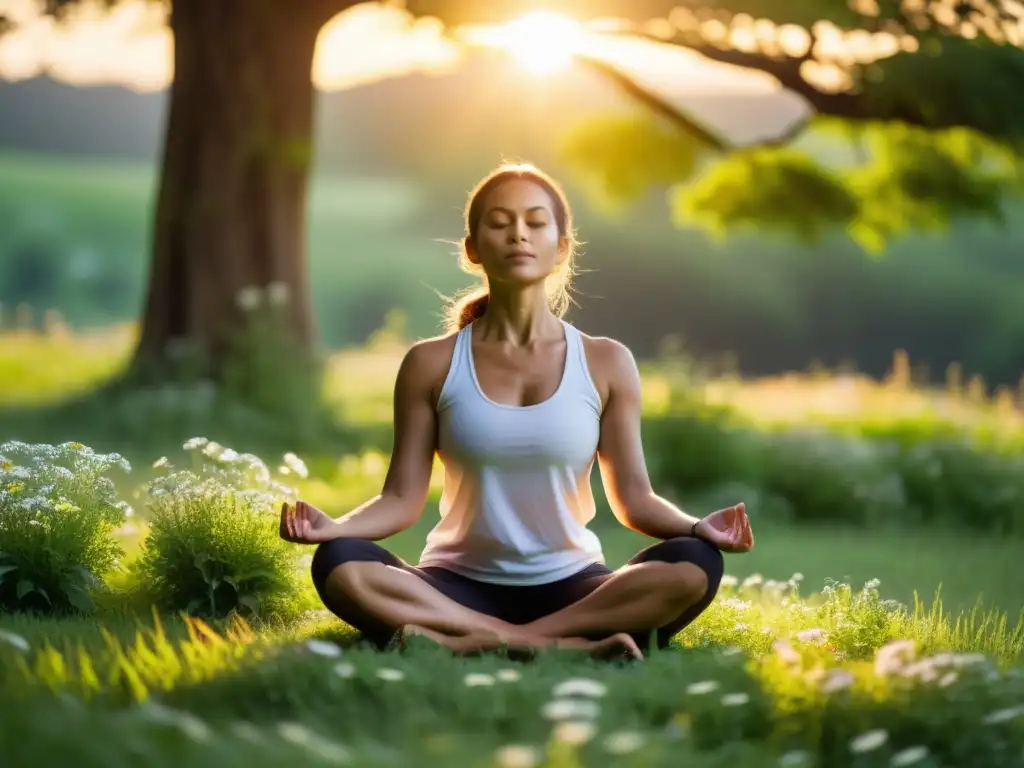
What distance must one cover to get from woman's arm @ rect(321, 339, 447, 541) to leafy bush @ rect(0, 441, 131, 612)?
39.4 inches

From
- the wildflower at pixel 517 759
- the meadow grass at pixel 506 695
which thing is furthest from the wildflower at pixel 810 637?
the wildflower at pixel 517 759

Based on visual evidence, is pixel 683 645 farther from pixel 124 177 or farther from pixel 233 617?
pixel 124 177

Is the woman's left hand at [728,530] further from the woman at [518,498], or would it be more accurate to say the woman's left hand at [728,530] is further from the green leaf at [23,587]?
the green leaf at [23,587]

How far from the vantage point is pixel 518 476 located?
452cm

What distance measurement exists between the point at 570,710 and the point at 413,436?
185 cm

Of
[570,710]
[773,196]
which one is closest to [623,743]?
[570,710]

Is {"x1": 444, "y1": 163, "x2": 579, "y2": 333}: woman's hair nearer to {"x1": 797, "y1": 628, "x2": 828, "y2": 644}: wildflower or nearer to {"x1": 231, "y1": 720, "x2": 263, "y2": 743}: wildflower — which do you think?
{"x1": 797, "y1": 628, "x2": 828, "y2": 644}: wildflower

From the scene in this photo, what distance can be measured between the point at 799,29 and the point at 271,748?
28.9 ft

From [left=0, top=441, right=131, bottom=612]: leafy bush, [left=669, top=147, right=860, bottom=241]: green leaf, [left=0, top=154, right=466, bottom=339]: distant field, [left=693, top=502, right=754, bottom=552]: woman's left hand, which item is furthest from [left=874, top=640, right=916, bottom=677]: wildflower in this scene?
[left=0, top=154, right=466, bottom=339]: distant field

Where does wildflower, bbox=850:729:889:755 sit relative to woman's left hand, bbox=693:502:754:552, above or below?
below

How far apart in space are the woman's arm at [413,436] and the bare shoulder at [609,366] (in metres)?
0.49

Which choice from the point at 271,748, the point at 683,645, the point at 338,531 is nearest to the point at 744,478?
the point at 683,645

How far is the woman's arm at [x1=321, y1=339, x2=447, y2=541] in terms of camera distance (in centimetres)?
464

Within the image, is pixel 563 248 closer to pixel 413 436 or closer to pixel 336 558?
pixel 413 436
